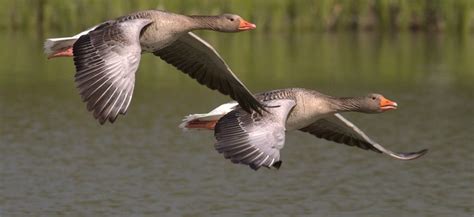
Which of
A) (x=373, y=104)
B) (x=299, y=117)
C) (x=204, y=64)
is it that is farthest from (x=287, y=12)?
(x=299, y=117)

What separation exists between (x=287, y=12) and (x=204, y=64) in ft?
90.6

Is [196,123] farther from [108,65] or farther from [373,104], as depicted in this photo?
[108,65]

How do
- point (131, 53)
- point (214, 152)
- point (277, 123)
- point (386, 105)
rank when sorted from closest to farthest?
point (131, 53)
point (277, 123)
point (386, 105)
point (214, 152)

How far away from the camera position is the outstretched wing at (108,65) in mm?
14141

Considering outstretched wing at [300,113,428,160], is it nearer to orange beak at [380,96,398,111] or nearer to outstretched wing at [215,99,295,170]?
orange beak at [380,96,398,111]

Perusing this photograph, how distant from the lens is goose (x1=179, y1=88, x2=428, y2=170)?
15422mm

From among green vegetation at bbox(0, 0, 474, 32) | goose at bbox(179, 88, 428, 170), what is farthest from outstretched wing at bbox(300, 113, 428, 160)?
green vegetation at bbox(0, 0, 474, 32)

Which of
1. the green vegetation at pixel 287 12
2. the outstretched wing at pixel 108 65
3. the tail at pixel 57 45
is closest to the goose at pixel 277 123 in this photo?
the outstretched wing at pixel 108 65

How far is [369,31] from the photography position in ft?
155

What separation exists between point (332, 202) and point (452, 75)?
1648 centimetres

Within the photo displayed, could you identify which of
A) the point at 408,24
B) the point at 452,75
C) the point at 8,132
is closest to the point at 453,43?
the point at 408,24

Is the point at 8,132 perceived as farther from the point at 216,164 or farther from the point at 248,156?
the point at 248,156

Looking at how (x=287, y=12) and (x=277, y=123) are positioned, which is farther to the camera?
(x=287, y=12)

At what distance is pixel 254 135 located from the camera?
15.8m
